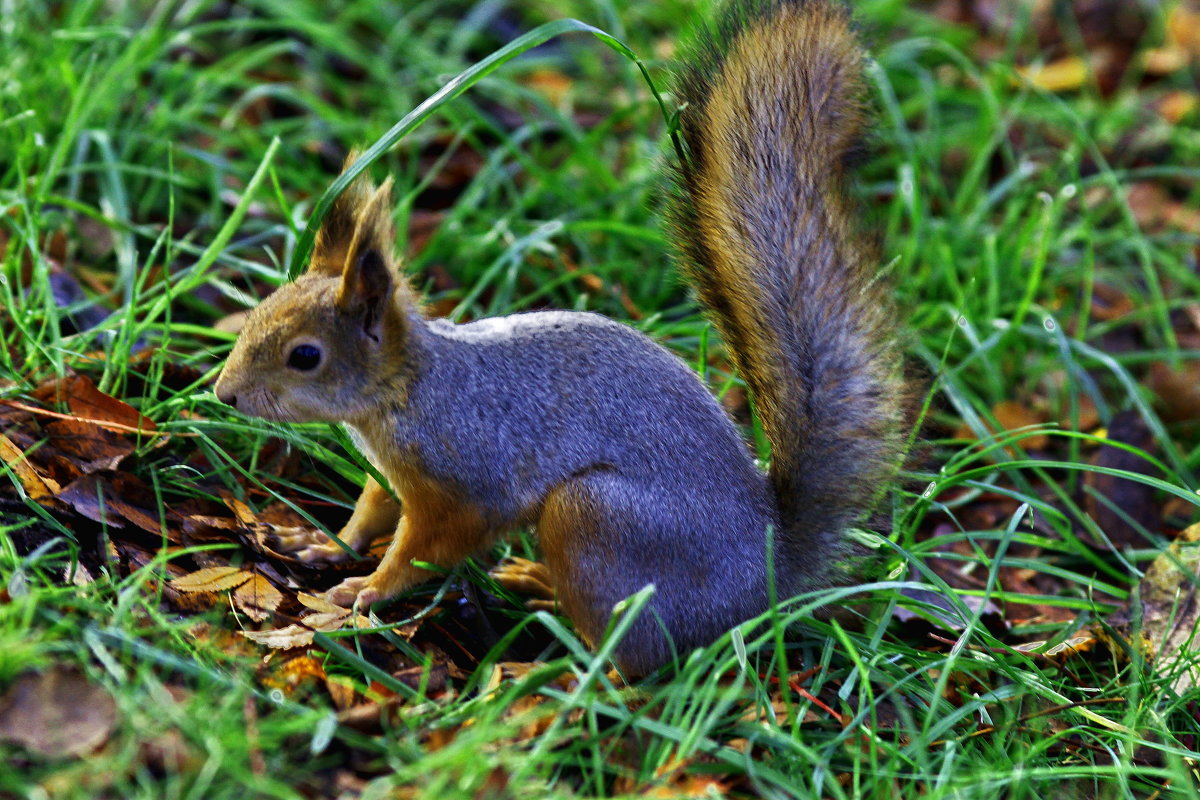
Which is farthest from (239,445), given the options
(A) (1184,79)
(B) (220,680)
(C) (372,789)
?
(A) (1184,79)

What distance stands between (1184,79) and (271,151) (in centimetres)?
400

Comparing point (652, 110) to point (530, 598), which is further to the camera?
point (652, 110)

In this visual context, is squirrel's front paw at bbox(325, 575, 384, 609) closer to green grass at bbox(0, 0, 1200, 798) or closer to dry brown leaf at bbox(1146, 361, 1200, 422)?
green grass at bbox(0, 0, 1200, 798)

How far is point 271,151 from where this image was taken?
2.99m

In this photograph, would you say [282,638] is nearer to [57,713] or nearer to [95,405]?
[57,713]

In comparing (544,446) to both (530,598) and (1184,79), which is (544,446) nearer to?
(530,598)

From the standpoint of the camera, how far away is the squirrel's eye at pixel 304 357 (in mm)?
2383

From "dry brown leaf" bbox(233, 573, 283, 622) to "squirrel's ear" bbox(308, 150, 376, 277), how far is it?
631 millimetres

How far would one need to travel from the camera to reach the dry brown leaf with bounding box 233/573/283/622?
2404 millimetres

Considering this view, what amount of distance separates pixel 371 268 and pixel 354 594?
66 cm

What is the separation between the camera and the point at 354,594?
8.26ft

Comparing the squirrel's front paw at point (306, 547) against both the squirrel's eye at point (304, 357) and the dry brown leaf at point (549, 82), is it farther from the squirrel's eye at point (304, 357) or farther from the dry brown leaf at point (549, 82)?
the dry brown leaf at point (549, 82)

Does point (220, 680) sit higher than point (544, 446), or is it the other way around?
point (544, 446)

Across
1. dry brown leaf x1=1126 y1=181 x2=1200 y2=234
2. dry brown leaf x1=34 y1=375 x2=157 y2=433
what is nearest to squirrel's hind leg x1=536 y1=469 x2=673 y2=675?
dry brown leaf x1=34 y1=375 x2=157 y2=433
